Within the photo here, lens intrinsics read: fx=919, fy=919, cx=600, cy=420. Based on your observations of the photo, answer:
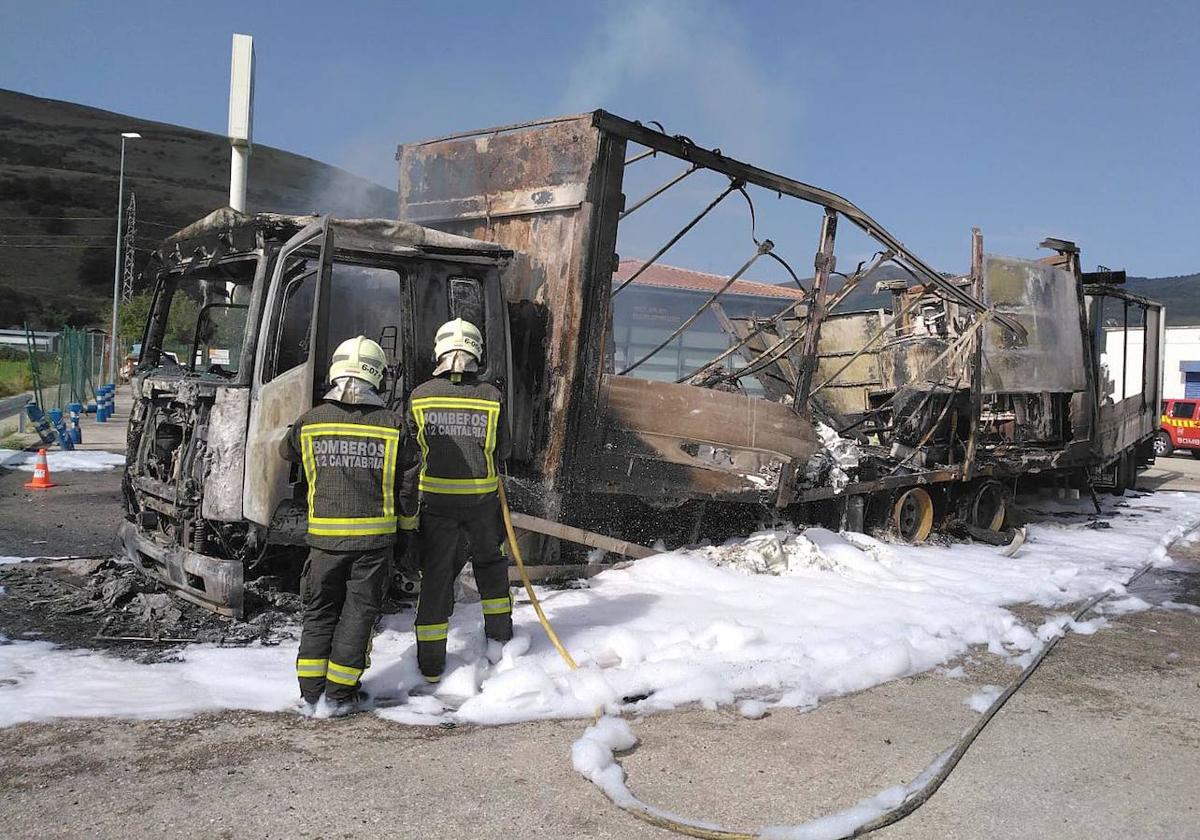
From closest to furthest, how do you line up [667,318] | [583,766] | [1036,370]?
[583,766]
[1036,370]
[667,318]

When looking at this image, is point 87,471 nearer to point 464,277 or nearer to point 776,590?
point 464,277

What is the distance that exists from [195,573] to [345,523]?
1.42 metres

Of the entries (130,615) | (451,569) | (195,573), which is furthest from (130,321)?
(451,569)

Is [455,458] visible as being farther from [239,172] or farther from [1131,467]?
[1131,467]

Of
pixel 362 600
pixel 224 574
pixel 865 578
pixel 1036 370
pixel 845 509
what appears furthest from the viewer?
pixel 1036 370

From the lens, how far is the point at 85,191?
71688 millimetres

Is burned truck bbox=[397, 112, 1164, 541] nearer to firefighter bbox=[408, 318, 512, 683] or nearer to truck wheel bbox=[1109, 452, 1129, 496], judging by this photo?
firefighter bbox=[408, 318, 512, 683]

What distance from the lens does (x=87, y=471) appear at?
1159 cm

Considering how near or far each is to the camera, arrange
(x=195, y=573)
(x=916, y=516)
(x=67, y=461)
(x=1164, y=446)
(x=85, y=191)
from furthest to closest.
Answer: (x=85, y=191)
(x=1164, y=446)
(x=67, y=461)
(x=916, y=516)
(x=195, y=573)

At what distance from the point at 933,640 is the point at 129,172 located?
295 feet

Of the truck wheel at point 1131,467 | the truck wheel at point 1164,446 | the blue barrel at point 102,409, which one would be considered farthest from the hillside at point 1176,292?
the blue barrel at point 102,409

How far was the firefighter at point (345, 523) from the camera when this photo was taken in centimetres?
390

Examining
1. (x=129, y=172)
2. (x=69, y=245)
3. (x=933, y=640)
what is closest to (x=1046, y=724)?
(x=933, y=640)

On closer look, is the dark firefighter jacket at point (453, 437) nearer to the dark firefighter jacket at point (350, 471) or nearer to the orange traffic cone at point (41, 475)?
the dark firefighter jacket at point (350, 471)
